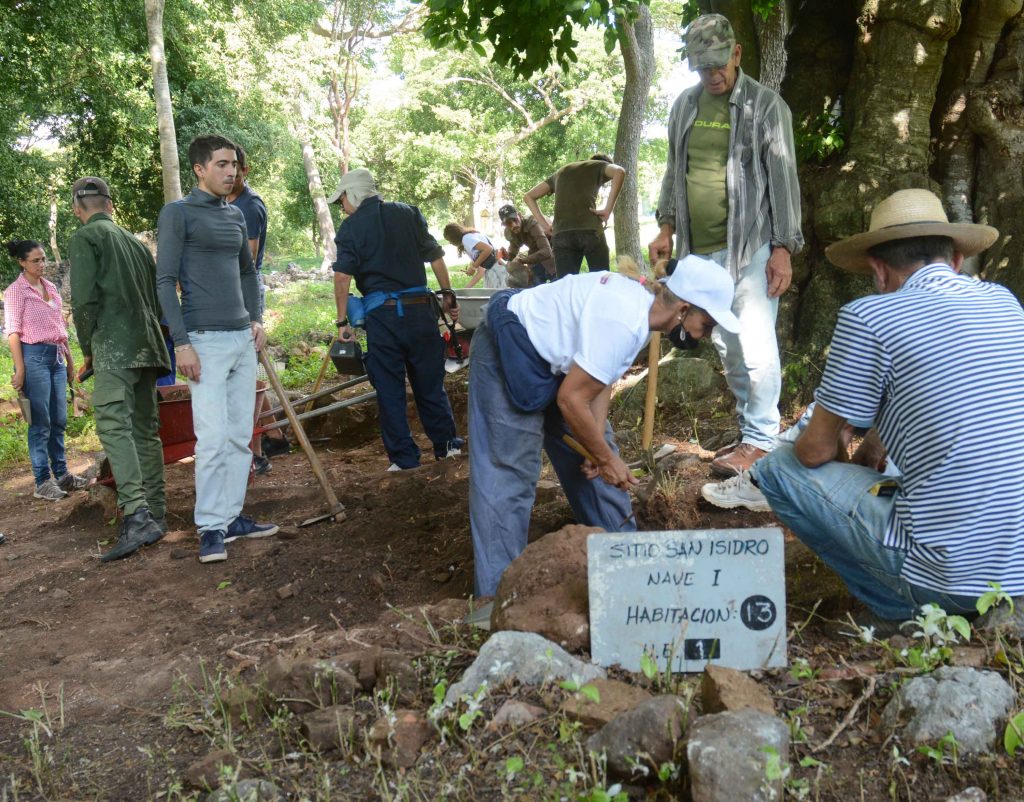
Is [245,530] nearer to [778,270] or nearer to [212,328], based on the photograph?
[212,328]

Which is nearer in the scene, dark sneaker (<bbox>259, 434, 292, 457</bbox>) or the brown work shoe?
the brown work shoe

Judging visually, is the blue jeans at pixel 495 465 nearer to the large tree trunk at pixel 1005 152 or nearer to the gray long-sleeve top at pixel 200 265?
the gray long-sleeve top at pixel 200 265

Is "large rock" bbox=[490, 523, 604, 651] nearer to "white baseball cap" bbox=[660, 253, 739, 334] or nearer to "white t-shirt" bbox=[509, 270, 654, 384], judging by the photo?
"white t-shirt" bbox=[509, 270, 654, 384]

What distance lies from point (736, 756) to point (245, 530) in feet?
11.7

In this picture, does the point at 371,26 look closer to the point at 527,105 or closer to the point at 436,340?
the point at 527,105

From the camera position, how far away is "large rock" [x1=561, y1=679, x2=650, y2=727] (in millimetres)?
2154

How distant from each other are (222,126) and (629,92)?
12560mm

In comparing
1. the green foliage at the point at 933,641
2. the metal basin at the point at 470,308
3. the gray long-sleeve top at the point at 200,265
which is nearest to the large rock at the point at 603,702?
the green foliage at the point at 933,641

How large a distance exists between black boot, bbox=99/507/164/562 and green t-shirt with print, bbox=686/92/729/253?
11.1ft

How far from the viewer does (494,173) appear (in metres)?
32.7

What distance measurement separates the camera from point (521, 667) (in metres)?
2.39

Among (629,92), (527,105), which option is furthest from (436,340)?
(527,105)

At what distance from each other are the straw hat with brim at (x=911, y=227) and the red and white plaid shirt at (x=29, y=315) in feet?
20.4

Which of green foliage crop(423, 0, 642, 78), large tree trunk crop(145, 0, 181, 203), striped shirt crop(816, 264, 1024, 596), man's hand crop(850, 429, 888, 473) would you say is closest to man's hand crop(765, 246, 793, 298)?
man's hand crop(850, 429, 888, 473)
